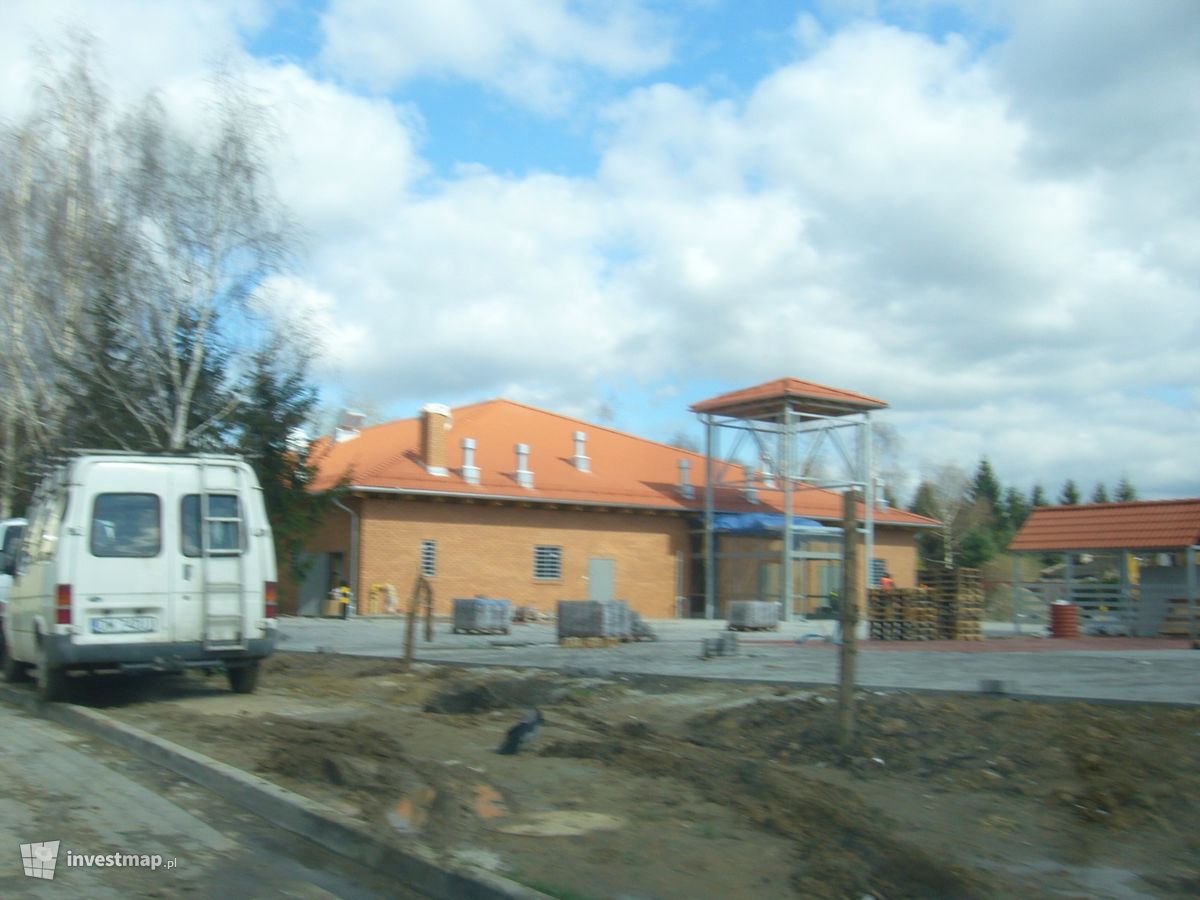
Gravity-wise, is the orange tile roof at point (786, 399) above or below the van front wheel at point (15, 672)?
above

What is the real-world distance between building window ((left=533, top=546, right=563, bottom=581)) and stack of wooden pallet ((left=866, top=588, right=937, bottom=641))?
55.1 ft

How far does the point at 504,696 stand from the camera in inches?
512

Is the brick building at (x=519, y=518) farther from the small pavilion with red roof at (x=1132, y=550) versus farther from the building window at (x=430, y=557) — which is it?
the small pavilion with red roof at (x=1132, y=550)

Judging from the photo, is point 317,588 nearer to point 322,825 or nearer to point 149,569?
point 149,569

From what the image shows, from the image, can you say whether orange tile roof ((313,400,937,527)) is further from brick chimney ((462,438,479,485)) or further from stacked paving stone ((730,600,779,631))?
stacked paving stone ((730,600,779,631))

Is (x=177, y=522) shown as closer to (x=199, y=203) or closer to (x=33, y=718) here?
(x=33, y=718)

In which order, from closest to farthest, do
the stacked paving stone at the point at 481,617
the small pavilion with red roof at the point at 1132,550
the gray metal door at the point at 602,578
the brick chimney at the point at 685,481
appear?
the stacked paving stone at the point at 481,617 → the small pavilion with red roof at the point at 1132,550 → the gray metal door at the point at 602,578 → the brick chimney at the point at 685,481

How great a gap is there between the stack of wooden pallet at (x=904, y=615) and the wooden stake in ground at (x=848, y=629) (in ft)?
51.2

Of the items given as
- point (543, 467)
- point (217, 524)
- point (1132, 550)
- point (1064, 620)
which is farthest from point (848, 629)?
point (543, 467)

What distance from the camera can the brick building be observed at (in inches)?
1435

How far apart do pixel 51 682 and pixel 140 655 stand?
1.10 m

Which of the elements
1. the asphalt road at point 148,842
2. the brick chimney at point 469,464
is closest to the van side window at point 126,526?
the asphalt road at point 148,842

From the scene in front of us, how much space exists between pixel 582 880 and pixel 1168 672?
10.9m

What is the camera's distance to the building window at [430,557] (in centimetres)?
3694
